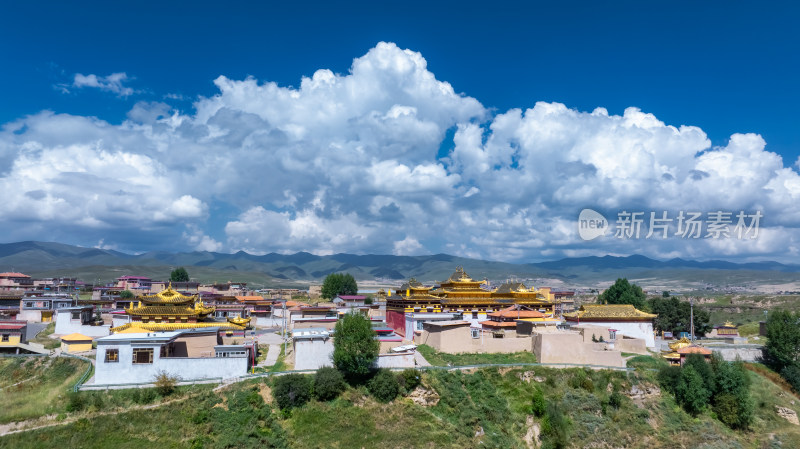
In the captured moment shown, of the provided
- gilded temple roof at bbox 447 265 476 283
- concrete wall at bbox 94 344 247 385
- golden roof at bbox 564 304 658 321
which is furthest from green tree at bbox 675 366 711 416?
concrete wall at bbox 94 344 247 385

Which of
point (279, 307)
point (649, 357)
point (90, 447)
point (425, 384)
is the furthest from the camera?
point (279, 307)

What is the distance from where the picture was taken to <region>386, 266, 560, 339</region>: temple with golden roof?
53.0 m

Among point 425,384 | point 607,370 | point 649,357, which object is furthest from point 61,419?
point 649,357

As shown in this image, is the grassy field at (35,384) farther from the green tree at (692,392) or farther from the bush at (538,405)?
the green tree at (692,392)

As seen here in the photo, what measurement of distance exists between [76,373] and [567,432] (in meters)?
32.9

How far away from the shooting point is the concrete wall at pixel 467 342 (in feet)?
138

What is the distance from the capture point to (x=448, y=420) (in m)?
33.1

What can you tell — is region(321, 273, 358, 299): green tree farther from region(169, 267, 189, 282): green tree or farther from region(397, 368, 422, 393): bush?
region(397, 368, 422, 393): bush

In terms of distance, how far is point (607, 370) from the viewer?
129 feet

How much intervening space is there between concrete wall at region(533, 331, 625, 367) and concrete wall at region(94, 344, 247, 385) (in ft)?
71.5

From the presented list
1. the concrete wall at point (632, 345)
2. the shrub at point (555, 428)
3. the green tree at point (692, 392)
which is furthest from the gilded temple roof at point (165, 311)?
the green tree at point (692, 392)

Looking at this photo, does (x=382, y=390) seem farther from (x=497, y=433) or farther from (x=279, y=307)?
(x=279, y=307)

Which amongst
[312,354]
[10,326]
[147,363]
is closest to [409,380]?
[312,354]

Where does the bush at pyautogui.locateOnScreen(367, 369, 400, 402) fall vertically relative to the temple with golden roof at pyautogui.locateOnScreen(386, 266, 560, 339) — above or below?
below
